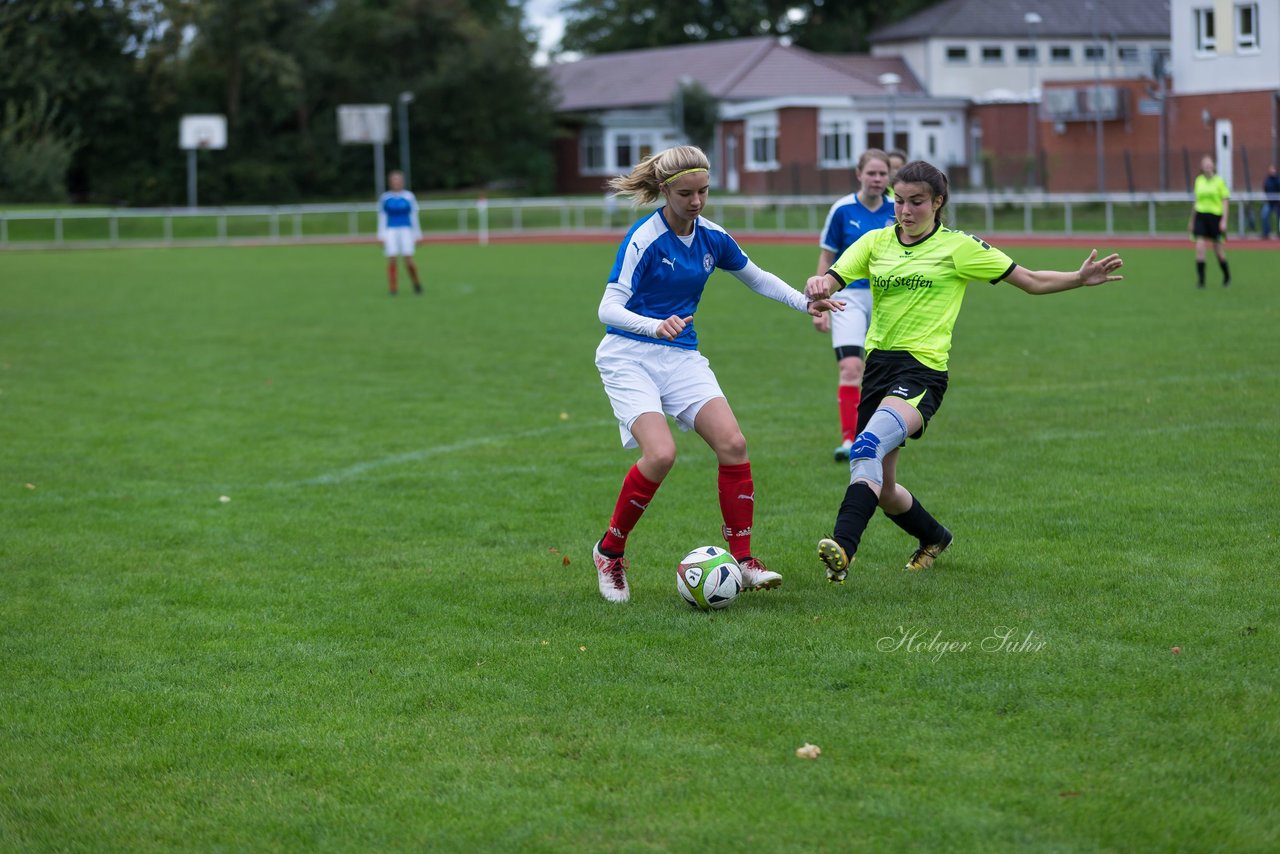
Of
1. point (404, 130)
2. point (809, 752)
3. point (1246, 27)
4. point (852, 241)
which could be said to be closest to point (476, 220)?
point (404, 130)

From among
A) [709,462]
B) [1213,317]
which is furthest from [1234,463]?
[1213,317]

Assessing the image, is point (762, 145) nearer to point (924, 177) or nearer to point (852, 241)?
point (852, 241)

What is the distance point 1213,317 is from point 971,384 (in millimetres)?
5844

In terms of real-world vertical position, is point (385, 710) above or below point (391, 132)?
below

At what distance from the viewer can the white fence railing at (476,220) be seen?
37.1m

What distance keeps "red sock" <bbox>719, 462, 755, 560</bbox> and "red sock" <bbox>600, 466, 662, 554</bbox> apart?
0.31 m

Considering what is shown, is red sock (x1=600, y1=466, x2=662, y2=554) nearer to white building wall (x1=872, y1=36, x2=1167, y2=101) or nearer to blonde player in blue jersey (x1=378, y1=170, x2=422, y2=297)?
blonde player in blue jersey (x1=378, y1=170, x2=422, y2=297)

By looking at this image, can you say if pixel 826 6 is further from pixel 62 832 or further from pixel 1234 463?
pixel 62 832

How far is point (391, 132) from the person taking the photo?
6569 centimetres

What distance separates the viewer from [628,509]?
6.65 meters

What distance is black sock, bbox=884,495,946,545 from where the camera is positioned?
6.79m

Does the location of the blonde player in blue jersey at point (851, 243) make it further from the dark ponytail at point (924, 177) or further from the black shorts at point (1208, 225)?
the black shorts at point (1208, 225)

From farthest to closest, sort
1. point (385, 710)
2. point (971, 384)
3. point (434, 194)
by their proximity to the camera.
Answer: point (434, 194) < point (971, 384) < point (385, 710)

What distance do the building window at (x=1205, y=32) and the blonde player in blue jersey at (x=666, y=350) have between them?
37.7 m
